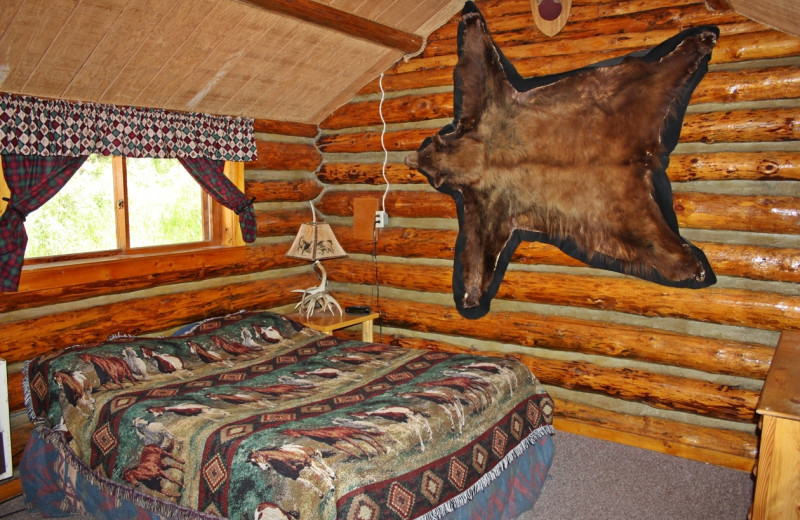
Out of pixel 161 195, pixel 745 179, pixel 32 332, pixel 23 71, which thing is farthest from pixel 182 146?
pixel 745 179

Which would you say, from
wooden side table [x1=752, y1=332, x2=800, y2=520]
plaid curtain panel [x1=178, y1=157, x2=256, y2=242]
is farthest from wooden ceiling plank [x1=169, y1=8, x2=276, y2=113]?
wooden side table [x1=752, y1=332, x2=800, y2=520]

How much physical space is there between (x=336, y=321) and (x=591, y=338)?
2.02m

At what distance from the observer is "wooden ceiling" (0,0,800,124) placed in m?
3.63

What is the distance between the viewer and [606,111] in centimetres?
436

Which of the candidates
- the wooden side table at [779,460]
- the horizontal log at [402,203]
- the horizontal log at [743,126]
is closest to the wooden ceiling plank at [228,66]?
the horizontal log at [402,203]

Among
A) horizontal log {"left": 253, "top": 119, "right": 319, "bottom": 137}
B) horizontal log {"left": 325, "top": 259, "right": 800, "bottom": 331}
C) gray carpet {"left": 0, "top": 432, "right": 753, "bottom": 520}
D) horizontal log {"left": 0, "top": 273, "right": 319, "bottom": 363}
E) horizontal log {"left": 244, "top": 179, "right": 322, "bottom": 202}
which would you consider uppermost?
horizontal log {"left": 253, "top": 119, "right": 319, "bottom": 137}

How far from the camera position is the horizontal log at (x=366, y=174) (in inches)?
217

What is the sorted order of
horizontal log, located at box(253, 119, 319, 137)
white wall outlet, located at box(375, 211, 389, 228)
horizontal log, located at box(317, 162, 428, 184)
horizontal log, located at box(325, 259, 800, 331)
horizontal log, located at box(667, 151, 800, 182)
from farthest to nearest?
white wall outlet, located at box(375, 211, 389, 228)
horizontal log, located at box(317, 162, 428, 184)
horizontal log, located at box(253, 119, 319, 137)
horizontal log, located at box(325, 259, 800, 331)
horizontal log, located at box(667, 151, 800, 182)

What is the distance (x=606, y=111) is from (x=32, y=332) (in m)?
3.98

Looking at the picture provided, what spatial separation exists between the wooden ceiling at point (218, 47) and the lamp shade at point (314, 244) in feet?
3.45

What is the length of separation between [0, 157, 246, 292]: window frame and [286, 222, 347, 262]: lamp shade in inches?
18.9

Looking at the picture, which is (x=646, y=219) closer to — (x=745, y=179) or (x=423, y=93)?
(x=745, y=179)

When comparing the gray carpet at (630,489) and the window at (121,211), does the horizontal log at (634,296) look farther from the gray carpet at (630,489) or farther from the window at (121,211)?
the window at (121,211)

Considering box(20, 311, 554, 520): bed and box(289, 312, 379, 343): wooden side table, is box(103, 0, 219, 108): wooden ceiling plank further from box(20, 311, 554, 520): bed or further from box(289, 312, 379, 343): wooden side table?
box(289, 312, 379, 343): wooden side table
